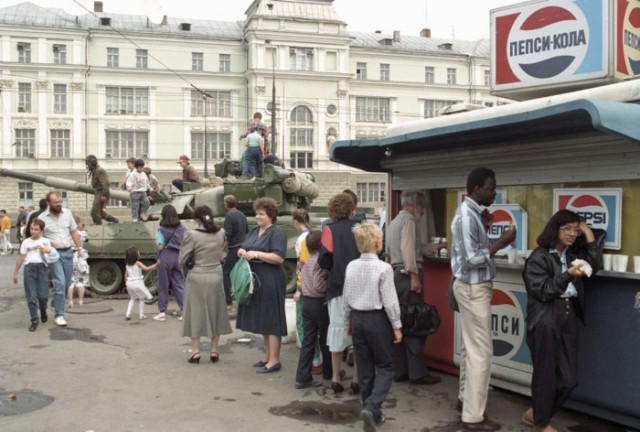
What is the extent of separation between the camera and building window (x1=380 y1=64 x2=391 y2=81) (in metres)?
60.1

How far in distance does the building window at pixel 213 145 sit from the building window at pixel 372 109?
1069cm

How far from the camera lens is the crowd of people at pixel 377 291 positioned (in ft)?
17.3

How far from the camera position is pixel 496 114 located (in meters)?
6.17

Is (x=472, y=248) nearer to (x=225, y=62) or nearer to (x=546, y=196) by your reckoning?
(x=546, y=196)

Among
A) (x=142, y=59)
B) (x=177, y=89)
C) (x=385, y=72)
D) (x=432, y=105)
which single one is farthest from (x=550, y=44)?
(x=432, y=105)

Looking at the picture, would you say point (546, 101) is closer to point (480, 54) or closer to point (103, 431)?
point (103, 431)

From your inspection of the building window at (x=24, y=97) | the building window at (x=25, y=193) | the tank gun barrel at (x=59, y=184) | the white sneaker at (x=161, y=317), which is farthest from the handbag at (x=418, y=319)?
the building window at (x=24, y=97)

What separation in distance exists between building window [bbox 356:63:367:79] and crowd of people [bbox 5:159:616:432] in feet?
166

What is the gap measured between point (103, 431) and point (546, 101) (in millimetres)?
4322

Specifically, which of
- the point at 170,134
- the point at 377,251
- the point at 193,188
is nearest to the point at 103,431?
→ the point at 377,251

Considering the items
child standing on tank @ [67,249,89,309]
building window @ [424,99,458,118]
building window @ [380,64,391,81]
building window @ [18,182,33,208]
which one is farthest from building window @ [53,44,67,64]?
child standing on tank @ [67,249,89,309]

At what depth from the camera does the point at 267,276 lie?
741 centimetres

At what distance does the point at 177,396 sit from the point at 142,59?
51.5 meters

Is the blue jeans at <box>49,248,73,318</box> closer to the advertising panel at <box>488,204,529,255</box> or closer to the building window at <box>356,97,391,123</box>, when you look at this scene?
the advertising panel at <box>488,204,529,255</box>
